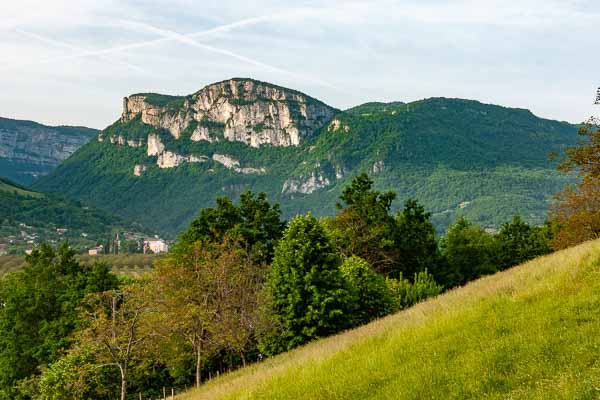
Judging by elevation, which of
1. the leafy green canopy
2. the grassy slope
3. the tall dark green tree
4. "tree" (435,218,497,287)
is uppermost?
the grassy slope

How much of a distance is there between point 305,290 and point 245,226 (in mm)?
17591

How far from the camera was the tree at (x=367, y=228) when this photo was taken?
56625mm

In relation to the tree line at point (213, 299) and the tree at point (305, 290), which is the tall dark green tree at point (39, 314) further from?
the tree at point (305, 290)

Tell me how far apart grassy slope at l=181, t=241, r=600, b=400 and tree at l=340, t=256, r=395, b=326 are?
26383 millimetres

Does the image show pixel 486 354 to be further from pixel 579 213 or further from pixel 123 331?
pixel 579 213

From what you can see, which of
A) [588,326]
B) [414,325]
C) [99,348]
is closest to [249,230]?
[99,348]

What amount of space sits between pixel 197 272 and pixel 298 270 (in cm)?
748

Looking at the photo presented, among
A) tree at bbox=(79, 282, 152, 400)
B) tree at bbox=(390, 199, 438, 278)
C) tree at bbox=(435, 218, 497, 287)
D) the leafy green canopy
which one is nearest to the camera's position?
tree at bbox=(79, 282, 152, 400)

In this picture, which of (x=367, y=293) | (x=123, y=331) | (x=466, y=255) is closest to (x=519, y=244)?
(x=466, y=255)

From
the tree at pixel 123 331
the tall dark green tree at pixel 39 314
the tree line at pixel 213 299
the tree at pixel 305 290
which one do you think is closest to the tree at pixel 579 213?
the tree line at pixel 213 299

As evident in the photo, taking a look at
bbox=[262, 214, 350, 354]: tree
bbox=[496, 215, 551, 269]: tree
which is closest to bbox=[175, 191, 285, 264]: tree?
bbox=[262, 214, 350, 354]: tree

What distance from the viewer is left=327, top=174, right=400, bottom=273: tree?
56.6m

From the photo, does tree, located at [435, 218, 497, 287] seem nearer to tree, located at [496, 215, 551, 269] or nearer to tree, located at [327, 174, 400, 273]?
tree, located at [496, 215, 551, 269]

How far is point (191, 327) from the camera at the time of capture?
37.1 metres
